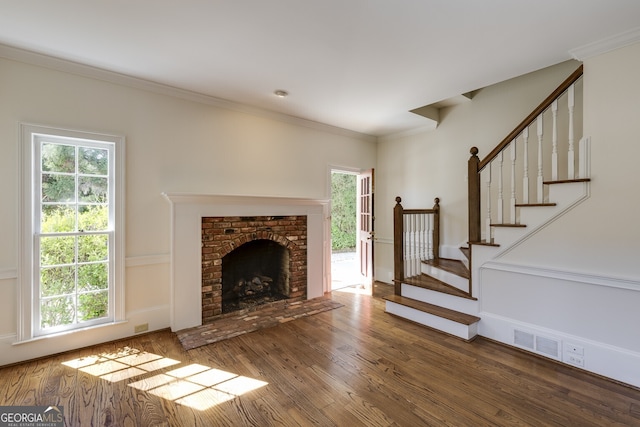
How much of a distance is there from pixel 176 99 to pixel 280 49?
5.19 ft

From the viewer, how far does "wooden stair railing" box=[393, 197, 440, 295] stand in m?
3.83

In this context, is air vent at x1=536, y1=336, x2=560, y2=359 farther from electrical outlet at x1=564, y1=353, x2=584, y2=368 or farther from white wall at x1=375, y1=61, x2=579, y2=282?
white wall at x1=375, y1=61, x2=579, y2=282

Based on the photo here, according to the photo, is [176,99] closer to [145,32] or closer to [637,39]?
[145,32]

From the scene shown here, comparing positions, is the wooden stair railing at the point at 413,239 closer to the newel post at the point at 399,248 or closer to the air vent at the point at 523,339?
the newel post at the point at 399,248

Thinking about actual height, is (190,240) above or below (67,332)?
above

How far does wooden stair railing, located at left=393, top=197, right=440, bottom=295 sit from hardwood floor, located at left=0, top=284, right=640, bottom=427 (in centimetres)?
109

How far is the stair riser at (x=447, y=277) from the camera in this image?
3292 millimetres

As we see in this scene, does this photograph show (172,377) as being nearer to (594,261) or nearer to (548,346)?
(548,346)

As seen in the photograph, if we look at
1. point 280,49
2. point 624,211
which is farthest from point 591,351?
point 280,49

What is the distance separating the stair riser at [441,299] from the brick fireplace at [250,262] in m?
1.52

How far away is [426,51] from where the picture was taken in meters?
2.41

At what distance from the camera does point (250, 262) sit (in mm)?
4074

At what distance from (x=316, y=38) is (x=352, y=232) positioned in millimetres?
7469

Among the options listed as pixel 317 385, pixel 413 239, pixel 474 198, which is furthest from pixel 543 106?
pixel 317 385
